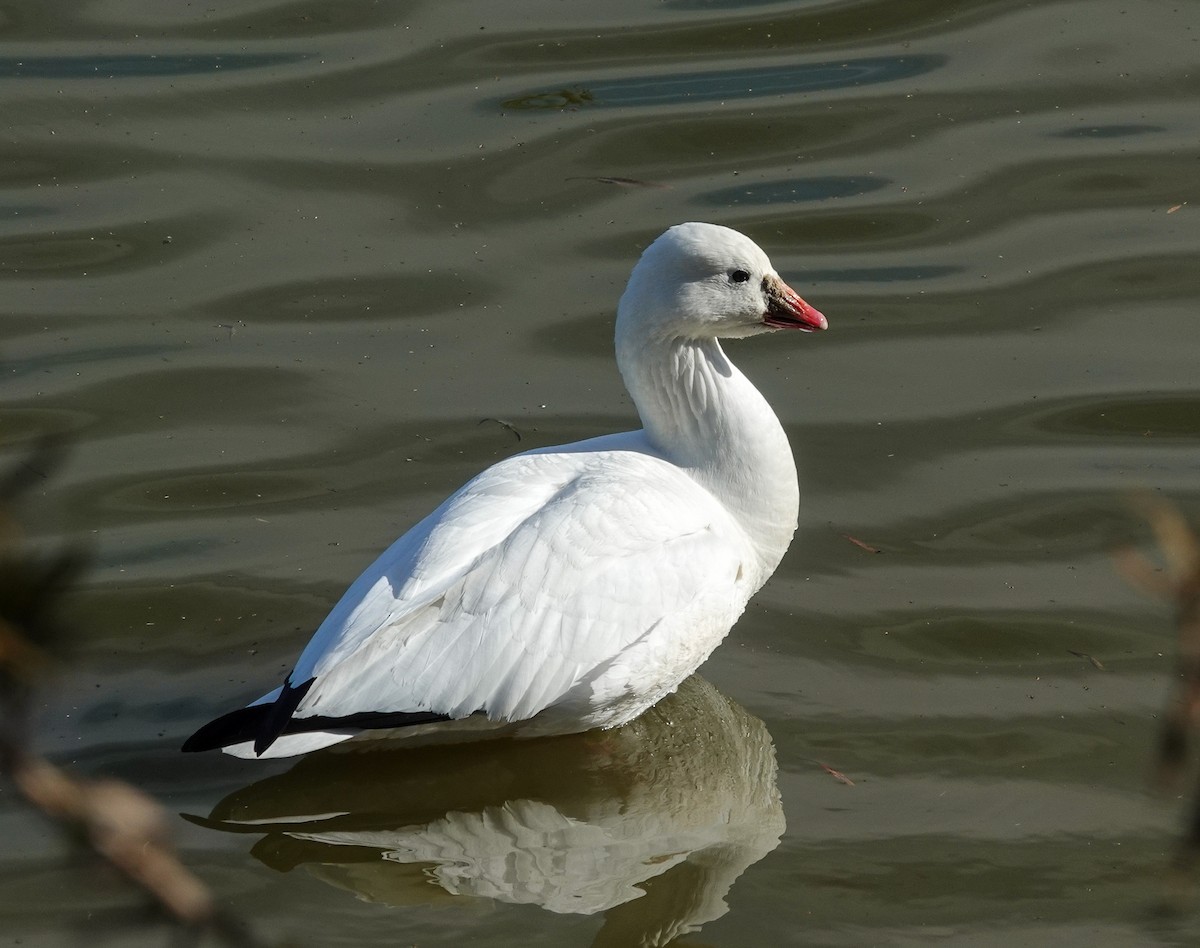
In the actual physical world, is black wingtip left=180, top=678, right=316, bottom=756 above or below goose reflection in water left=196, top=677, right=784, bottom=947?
above

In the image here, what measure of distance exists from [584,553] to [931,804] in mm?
1248

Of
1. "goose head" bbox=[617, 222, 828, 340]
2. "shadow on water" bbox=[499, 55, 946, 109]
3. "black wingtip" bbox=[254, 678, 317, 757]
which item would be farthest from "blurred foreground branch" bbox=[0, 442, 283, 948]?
"shadow on water" bbox=[499, 55, 946, 109]

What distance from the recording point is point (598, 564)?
170 inches

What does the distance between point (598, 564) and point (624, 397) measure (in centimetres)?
208

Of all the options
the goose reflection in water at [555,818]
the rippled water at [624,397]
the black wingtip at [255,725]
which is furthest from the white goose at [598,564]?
the rippled water at [624,397]

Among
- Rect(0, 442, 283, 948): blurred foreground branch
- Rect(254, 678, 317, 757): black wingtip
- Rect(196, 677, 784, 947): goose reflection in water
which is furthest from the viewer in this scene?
Rect(196, 677, 784, 947): goose reflection in water

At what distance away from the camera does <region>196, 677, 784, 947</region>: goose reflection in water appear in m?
4.12

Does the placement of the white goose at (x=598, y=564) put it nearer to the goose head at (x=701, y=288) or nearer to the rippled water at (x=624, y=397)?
the goose head at (x=701, y=288)

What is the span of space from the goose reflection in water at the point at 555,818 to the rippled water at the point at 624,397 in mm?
16

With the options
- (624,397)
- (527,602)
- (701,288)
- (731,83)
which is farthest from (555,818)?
(731,83)

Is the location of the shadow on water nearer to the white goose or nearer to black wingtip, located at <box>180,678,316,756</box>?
the white goose

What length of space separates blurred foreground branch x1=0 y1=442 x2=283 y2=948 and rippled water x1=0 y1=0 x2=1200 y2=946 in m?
3.28

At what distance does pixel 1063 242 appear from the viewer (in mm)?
7086

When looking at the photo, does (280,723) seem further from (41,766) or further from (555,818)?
(41,766)
